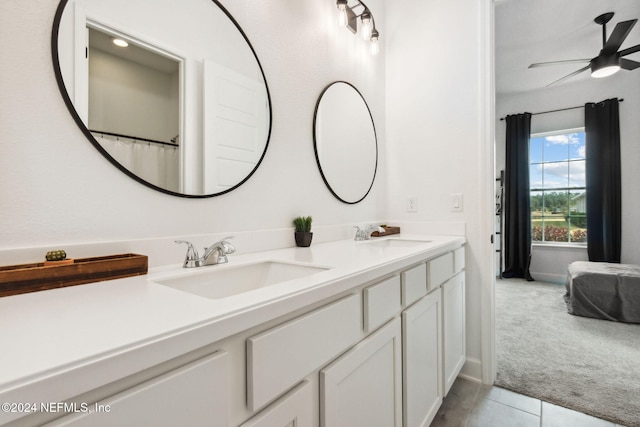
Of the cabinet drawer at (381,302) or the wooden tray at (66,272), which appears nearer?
the wooden tray at (66,272)

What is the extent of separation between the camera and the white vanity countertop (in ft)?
1.13

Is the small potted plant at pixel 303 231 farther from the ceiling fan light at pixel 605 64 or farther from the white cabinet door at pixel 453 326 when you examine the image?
the ceiling fan light at pixel 605 64

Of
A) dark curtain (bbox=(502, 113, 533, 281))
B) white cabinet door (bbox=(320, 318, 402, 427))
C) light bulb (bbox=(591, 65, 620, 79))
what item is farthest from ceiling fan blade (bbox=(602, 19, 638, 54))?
white cabinet door (bbox=(320, 318, 402, 427))

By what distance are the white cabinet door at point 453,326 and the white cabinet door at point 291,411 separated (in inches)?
41.8

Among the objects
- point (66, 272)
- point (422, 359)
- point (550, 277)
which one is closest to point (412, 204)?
point (422, 359)

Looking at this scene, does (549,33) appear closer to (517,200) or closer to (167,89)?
(517,200)

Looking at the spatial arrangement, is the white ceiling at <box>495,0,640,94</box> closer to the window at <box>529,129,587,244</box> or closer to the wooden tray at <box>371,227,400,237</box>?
the window at <box>529,129,587,244</box>

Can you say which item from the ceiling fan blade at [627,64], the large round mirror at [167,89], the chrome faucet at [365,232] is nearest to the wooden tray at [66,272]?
A: the large round mirror at [167,89]

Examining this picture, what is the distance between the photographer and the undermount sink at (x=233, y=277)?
2.92 ft

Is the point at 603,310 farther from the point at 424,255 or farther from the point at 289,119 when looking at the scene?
the point at 289,119

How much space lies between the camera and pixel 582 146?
4.38m

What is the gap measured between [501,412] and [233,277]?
1615mm

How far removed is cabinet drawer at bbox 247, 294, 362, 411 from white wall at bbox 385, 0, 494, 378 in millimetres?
1454

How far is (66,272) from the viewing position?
0.71 meters
